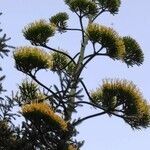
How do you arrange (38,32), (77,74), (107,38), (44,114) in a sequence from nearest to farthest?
(44,114), (77,74), (107,38), (38,32)

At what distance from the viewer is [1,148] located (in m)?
10.6

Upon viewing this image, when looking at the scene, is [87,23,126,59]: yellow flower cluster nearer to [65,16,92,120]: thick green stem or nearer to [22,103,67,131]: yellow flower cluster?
[65,16,92,120]: thick green stem

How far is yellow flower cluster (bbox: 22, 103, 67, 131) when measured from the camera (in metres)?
10.8

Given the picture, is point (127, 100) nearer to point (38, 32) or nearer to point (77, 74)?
point (77, 74)

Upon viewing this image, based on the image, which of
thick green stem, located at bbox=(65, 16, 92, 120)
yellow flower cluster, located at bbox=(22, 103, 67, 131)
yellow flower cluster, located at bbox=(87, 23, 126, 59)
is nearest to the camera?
yellow flower cluster, located at bbox=(22, 103, 67, 131)

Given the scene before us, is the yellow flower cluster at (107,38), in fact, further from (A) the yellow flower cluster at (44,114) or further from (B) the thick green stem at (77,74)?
(A) the yellow flower cluster at (44,114)

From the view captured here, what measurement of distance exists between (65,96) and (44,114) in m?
0.64

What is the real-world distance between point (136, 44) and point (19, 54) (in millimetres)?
3880

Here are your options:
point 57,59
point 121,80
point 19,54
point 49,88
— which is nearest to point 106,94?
point 121,80

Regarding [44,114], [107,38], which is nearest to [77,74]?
[107,38]

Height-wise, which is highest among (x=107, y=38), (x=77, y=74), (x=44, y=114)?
(x=107, y=38)

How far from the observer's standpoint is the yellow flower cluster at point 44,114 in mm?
10828

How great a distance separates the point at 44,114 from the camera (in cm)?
1091

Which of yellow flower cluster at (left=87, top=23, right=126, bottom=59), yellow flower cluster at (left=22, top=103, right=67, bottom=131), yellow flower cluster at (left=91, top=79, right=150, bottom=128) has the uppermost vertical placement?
yellow flower cluster at (left=87, top=23, right=126, bottom=59)
